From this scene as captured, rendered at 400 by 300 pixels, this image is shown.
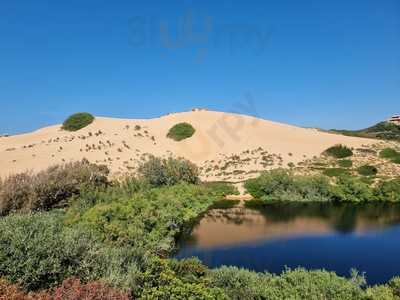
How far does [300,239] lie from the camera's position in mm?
19219

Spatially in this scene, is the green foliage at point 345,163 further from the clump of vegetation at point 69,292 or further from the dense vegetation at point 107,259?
the clump of vegetation at point 69,292

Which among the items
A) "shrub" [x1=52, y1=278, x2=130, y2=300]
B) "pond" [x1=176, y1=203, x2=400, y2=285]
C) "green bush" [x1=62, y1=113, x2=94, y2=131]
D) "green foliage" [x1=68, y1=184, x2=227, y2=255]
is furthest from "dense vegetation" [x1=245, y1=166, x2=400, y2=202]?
"green bush" [x1=62, y1=113, x2=94, y2=131]

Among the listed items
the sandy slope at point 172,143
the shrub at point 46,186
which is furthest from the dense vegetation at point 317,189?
the shrub at point 46,186

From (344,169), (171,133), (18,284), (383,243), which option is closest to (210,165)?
(171,133)

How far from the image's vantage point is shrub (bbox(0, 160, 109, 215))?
1770 centimetres

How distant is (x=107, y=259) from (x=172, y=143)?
45.7 m

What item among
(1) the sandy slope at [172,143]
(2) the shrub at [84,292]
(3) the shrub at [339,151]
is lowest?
(2) the shrub at [84,292]

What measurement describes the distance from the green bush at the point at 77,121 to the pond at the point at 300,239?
129 feet

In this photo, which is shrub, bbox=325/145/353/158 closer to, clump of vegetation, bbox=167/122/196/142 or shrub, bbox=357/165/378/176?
shrub, bbox=357/165/378/176

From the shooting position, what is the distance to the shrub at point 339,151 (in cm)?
4425

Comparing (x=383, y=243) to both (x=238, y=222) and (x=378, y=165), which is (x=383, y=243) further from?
(x=378, y=165)

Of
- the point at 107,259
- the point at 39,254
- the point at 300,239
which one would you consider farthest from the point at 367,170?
the point at 39,254

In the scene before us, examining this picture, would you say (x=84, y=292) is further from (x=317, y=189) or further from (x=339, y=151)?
(x=339, y=151)

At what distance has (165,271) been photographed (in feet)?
28.9
